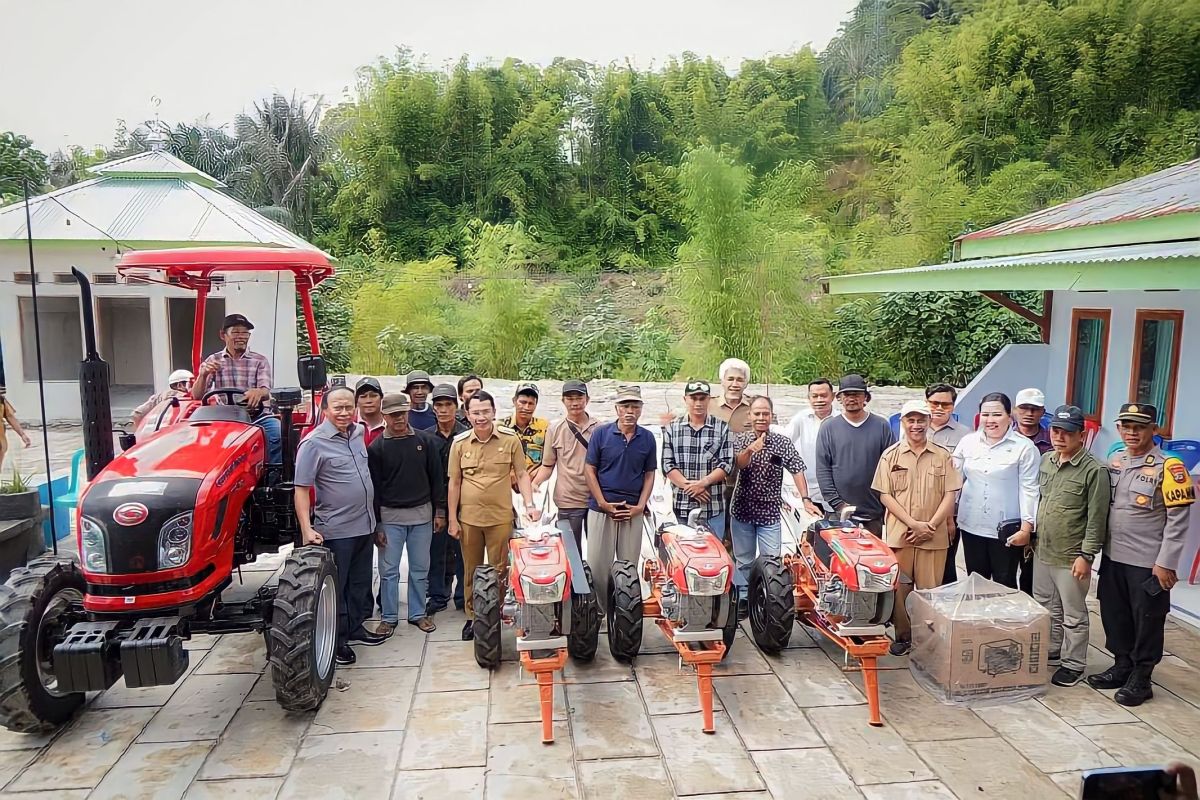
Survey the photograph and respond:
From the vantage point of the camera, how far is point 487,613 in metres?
4.08

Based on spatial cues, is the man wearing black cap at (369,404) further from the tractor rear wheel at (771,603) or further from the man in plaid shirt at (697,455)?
the tractor rear wheel at (771,603)

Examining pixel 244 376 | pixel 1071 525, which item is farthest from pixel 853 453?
pixel 244 376

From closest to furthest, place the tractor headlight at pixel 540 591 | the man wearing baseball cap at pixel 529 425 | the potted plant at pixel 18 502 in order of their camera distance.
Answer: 1. the tractor headlight at pixel 540 591
2. the man wearing baseball cap at pixel 529 425
3. the potted plant at pixel 18 502

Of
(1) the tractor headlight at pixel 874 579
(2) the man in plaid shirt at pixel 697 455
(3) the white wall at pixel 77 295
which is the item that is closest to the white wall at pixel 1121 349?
(1) the tractor headlight at pixel 874 579

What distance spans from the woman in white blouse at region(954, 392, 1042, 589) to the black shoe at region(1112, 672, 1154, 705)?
67cm

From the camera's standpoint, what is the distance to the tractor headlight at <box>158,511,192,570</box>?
3.37 metres

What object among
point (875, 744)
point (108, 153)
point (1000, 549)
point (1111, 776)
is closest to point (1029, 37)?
point (1000, 549)

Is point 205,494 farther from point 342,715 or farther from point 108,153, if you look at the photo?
point 108,153

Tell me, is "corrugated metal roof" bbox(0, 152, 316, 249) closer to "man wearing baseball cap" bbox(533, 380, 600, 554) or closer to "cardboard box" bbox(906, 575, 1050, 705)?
"man wearing baseball cap" bbox(533, 380, 600, 554)

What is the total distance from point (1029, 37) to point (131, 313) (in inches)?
792

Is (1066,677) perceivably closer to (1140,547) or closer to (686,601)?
(1140,547)

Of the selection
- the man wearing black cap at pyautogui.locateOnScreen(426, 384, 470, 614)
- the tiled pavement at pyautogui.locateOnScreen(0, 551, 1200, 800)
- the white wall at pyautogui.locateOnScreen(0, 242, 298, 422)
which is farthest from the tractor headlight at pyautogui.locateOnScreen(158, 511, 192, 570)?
the white wall at pyautogui.locateOnScreen(0, 242, 298, 422)

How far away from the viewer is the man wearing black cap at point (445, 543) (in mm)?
4891

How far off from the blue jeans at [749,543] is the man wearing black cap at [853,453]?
1.19 ft
